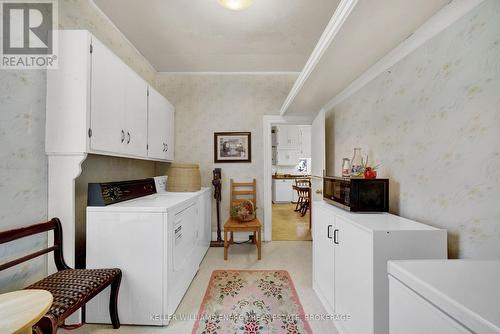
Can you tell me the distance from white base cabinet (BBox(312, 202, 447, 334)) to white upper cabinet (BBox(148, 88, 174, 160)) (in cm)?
217

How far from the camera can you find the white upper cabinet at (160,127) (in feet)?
8.32

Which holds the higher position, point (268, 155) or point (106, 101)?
point (106, 101)

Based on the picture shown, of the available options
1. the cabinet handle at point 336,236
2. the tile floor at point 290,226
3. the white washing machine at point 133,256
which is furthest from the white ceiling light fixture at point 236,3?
the tile floor at point 290,226

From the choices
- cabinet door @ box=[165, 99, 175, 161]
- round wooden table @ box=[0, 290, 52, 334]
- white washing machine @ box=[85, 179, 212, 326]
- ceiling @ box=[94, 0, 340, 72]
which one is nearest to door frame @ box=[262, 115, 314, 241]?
ceiling @ box=[94, 0, 340, 72]

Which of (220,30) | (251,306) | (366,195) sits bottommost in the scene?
(251,306)

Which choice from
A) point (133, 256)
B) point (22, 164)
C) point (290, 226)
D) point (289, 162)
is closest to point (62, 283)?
point (133, 256)

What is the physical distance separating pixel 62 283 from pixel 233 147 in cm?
258

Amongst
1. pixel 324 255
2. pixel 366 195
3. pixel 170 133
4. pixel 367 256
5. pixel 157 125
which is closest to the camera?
pixel 367 256

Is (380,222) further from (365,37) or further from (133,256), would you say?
(133,256)

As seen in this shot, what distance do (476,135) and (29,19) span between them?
2873 mm

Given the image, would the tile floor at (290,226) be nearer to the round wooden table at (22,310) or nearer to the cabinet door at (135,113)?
the cabinet door at (135,113)

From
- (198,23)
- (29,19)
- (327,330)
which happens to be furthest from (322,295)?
(29,19)

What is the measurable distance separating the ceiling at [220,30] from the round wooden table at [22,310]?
7.80 feet

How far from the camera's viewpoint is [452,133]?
47.1 inches
